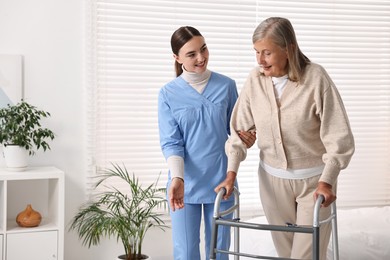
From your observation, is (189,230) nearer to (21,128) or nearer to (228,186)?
(228,186)

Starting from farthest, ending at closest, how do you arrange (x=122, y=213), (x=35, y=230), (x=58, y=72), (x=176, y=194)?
(x=122, y=213), (x=58, y=72), (x=35, y=230), (x=176, y=194)

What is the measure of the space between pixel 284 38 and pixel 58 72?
6.89ft

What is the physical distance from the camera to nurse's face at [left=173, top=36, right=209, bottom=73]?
9.45 feet

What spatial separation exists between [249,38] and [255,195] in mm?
1092

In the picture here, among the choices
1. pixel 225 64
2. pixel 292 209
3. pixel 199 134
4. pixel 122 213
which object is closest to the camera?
pixel 292 209

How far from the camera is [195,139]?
2.88 m

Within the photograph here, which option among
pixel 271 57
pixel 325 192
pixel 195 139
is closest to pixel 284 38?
pixel 271 57

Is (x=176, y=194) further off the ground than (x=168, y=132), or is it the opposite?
(x=168, y=132)

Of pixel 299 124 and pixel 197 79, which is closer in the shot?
pixel 299 124

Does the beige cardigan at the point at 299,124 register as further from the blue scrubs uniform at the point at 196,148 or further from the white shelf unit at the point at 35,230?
the white shelf unit at the point at 35,230

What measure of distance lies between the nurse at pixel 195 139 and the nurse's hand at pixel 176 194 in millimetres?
40

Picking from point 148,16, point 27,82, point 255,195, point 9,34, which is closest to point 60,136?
point 27,82

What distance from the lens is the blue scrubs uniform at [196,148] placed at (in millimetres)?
2869

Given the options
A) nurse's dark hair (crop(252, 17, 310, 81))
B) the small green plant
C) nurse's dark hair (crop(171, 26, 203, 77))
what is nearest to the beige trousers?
nurse's dark hair (crop(252, 17, 310, 81))
